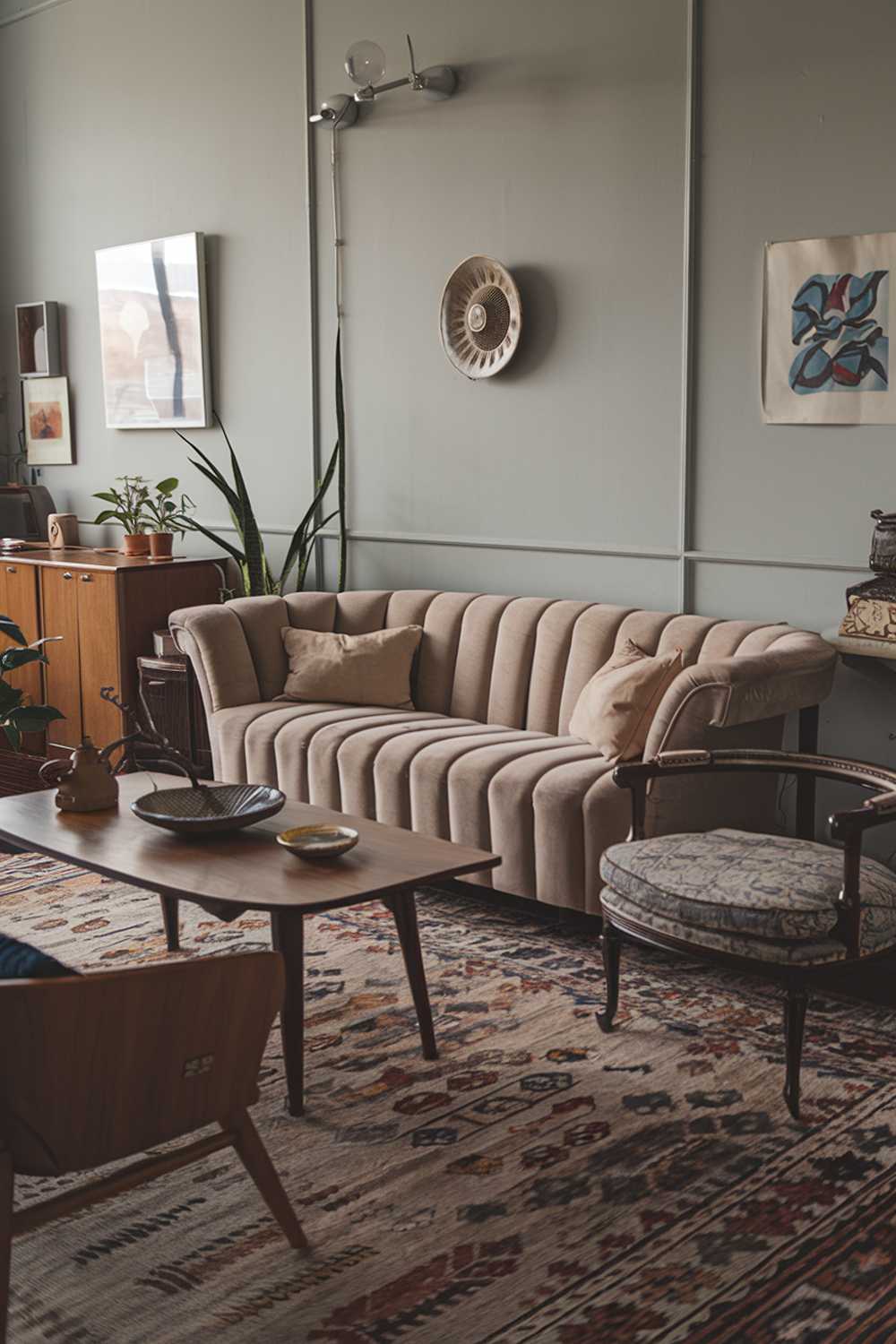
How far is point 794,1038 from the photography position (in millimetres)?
2771

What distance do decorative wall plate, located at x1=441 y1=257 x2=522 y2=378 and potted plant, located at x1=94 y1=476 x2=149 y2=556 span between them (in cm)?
181

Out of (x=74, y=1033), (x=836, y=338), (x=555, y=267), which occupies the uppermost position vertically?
(x=555, y=267)

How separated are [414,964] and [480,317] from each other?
271 centimetres

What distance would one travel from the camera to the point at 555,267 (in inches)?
190

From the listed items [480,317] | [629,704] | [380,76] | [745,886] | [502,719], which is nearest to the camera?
[745,886]

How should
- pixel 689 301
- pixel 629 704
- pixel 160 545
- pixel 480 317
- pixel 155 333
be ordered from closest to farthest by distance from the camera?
pixel 629 704 < pixel 689 301 < pixel 480 317 < pixel 160 545 < pixel 155 333

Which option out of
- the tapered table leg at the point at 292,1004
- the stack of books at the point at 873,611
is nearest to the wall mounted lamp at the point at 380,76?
the stack of books at the point at 873,611

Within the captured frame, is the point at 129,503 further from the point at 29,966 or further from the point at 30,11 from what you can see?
the point at 29,966

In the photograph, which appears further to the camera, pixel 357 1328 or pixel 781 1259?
pixel 781 1259

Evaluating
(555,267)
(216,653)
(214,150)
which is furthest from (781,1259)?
(214,150)

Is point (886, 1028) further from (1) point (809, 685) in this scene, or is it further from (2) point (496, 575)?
(2) point (496, 575)

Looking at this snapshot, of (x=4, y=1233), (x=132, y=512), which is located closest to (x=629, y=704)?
(x=4, y=1233)

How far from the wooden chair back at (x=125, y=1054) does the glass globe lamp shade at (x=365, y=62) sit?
3.91 m

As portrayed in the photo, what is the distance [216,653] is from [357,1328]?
3.01 m
